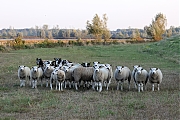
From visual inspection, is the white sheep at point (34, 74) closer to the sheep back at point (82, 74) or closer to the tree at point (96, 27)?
the sheep back at point (82, 74)

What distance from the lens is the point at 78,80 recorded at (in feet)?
52.4

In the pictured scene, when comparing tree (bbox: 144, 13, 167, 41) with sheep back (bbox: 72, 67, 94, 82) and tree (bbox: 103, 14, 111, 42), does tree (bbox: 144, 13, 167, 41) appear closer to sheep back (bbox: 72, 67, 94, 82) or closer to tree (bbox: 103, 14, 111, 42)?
tree (bbox: 103, 14, 111, 42)

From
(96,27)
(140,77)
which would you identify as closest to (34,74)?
(140,77)

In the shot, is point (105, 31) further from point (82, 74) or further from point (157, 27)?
point (82, 74)

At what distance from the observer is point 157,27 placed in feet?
302

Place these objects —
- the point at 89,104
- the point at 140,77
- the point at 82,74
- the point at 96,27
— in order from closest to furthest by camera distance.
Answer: the point at 89,104, the point at 140,77, the point at 82,74, the point at 96,27

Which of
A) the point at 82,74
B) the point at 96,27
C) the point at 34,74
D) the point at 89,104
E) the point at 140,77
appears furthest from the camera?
the point at 96,27

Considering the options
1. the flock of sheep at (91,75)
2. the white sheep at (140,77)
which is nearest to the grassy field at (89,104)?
the white sheep at (140,77)

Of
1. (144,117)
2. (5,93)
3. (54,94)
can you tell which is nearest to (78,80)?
(54,94)

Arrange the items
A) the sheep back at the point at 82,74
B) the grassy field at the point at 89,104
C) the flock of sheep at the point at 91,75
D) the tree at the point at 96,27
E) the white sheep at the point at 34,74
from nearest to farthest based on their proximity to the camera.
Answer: the grassy field at the point at 89,104 < the flock of sheep at the point at 91,75 < the sheep back at the point at 82,74 < the white sheep at the point at 34,74 < the tree at the point at 96,27

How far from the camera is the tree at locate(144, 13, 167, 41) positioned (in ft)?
301

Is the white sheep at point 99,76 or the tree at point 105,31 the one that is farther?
the tree at point 105,31

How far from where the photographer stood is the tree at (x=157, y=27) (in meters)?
91.8

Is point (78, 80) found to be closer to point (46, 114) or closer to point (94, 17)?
point (46, 114)
